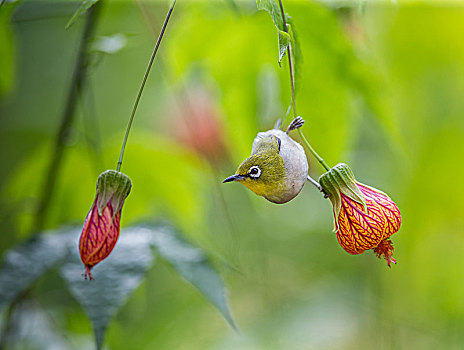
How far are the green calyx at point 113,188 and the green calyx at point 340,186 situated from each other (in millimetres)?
154

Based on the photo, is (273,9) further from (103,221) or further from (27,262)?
(27,262)

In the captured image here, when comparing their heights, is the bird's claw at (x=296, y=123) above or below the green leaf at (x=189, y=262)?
above

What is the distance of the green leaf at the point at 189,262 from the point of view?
1.60 ft

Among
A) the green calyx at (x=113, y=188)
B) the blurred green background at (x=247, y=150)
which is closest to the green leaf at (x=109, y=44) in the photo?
the blurred green background at (x=247, y=150)

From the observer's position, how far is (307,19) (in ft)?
1.74

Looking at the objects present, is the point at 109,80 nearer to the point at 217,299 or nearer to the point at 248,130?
the point at 248,130

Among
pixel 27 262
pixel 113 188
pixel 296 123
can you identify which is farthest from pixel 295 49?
pixel 27 262

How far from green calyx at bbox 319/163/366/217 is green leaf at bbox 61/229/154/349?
0.67 ft

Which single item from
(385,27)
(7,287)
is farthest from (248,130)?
(385,27)

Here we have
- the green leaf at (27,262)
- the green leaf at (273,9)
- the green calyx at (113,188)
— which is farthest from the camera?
the green leaf at (27,262)

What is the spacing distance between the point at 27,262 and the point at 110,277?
0.12 m

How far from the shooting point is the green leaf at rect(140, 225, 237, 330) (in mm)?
489

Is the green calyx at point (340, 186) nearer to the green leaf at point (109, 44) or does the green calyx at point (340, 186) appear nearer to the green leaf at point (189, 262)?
the green leaf at point (189, 262)

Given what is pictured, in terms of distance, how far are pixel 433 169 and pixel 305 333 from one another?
432 mm
